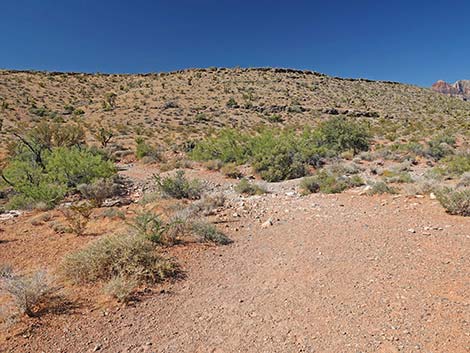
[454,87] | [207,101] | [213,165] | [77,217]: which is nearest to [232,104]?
[207,101]

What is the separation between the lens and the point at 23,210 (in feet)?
33.1

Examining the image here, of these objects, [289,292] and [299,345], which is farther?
[289,292]

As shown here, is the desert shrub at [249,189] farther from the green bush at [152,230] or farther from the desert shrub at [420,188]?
the green bush at [152,230]

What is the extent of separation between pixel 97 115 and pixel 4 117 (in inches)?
316

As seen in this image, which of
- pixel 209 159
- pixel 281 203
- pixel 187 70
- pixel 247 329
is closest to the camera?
pixel 247 329

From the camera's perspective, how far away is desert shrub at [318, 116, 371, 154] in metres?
19.3

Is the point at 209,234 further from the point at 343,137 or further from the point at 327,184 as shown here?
the point at 343,137

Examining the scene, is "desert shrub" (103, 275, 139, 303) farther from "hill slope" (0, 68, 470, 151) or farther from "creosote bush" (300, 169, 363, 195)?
"hill slope" (0, 68, 470, 151)

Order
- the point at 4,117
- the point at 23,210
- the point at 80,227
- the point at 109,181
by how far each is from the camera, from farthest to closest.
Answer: the point at 4,117, the point at 109,181, the point at 23,210, the point at 80,227

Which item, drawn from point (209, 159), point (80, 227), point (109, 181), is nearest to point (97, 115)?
point (209, 159)

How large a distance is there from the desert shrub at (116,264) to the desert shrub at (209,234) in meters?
1.29

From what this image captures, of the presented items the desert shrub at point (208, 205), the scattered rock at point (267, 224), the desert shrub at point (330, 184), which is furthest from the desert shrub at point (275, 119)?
the scattered rock at point (267, 224)

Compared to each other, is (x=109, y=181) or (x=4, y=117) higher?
(x=4, y=117)

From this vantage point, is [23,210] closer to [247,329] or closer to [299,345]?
[247,329]
